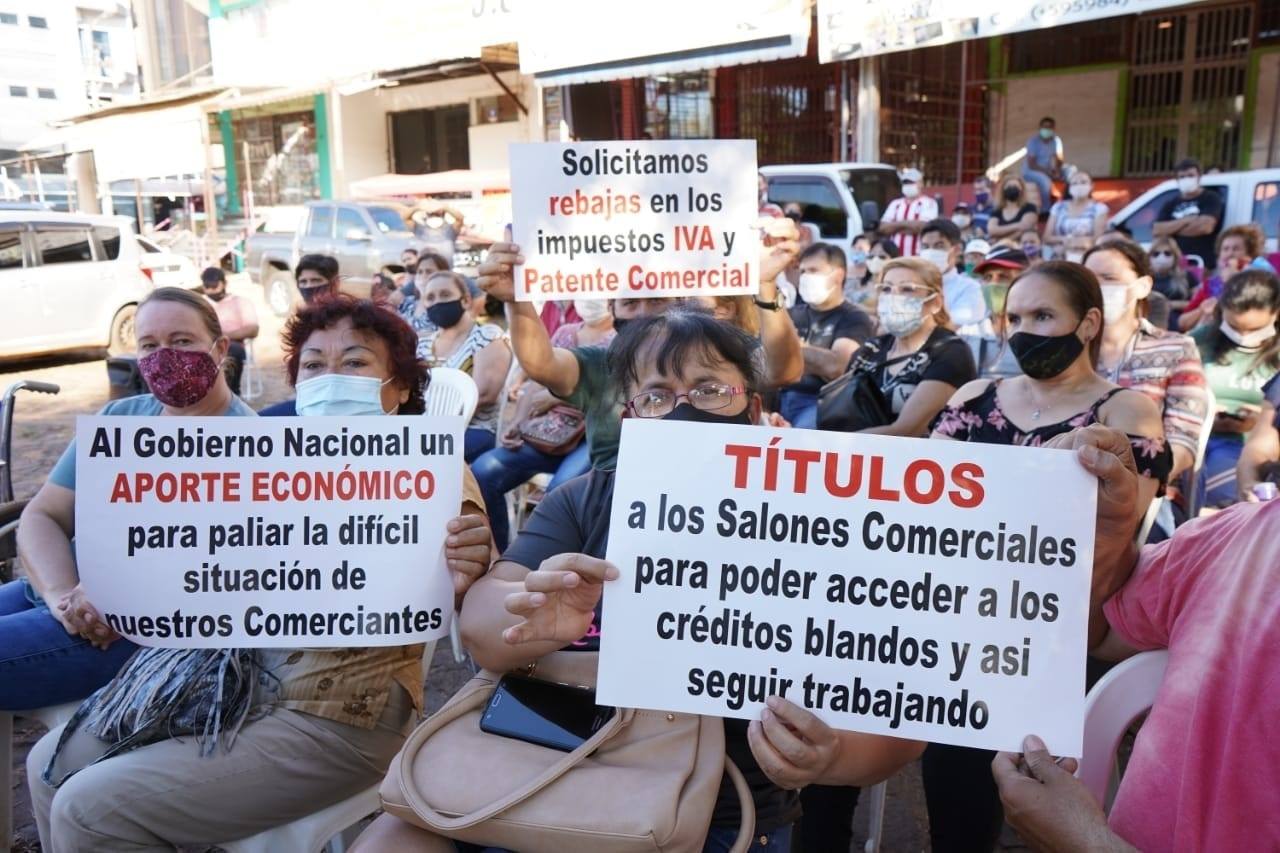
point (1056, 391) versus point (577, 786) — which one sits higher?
point (1056, 391)

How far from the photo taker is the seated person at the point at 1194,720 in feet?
4.73

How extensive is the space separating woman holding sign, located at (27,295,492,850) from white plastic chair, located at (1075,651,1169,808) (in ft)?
4.12

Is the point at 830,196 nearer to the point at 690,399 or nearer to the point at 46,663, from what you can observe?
the point at 690,399

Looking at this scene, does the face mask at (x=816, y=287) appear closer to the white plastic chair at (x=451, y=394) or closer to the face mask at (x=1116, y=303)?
the face mask at (x=1116, y=303)

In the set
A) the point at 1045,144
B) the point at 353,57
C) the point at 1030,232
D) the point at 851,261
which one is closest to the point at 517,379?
the point at 851,261

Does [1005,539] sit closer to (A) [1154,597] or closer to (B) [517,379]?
(A) [1154,597]

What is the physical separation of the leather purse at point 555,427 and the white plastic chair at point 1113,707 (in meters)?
2.79

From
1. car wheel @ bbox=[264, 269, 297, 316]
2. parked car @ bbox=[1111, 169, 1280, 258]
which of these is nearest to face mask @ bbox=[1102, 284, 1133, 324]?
parked car @ bbox=[1111, 169, 1280, 258]

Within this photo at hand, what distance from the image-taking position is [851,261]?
9.62 metres

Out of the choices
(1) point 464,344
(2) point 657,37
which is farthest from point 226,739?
(2) point 657,37

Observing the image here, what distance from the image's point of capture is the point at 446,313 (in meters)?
5.27

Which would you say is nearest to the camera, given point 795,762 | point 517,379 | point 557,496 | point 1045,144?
point 795,762

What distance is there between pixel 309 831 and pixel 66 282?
11252mm

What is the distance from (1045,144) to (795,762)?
12279 millimetres
